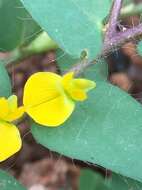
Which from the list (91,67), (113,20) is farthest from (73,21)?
(91,67)

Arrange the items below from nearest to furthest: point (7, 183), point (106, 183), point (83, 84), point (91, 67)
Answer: point (83, 84), point (7, 183), point (91, 67), point (106, 183)

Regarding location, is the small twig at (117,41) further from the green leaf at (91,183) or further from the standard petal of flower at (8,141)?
the green leaf at (91,183)

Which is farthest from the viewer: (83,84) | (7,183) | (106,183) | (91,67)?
(106,183)

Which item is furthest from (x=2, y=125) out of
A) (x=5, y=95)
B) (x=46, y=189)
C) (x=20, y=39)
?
(x=46, y=189)

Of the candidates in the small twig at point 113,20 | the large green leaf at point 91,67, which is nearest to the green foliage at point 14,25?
the large green leaf at point 91,67

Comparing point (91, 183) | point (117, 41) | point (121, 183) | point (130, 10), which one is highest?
point (117, 41)

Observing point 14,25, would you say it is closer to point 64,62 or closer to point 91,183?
point 64,62

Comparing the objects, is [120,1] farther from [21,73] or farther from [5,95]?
[21,73]
